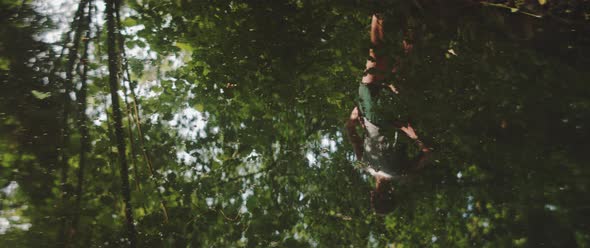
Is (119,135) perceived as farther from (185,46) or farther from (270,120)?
(270,120)

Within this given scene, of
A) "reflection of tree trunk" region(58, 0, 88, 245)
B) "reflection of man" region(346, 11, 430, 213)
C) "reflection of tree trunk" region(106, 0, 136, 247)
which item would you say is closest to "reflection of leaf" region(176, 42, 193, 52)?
"reflection of tree trunk" region(106, 0, 136, 247)

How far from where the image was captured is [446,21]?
2291mm

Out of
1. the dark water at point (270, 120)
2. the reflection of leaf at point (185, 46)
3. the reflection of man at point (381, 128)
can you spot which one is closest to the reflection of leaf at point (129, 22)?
the dark water at point (270, 120)

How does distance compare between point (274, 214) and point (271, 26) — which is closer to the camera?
point (274, 214)

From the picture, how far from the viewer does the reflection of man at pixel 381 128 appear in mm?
2734

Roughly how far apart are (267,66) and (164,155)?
1683 millimetres

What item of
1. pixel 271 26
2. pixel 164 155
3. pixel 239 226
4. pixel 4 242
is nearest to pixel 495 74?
pixel 271 26

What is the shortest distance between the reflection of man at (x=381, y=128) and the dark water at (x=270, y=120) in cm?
14

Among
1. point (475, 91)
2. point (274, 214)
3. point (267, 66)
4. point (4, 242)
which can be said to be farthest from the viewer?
point (267, 66)

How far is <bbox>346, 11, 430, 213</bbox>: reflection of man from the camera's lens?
2.73 m

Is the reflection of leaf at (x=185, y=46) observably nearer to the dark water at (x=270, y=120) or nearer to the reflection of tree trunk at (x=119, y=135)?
the dark water at (x=270, y=120)

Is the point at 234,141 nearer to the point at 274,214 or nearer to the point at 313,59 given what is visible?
the point at 313,59

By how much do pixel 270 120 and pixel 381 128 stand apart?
181cm

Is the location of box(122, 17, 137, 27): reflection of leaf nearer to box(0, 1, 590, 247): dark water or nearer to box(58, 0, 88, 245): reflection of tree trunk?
box(0, 1, 590, 247): dark water
